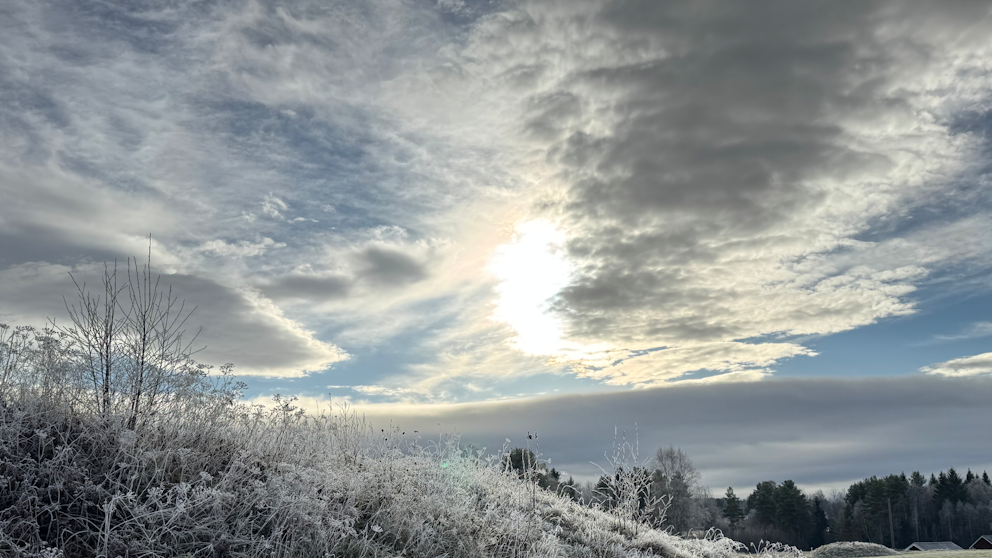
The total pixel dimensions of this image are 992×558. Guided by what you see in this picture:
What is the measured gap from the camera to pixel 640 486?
1093cm

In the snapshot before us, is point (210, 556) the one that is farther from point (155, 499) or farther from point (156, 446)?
point (156, 446)

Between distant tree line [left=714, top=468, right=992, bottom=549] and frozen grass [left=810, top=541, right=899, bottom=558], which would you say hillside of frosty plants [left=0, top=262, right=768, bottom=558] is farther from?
distant tree line [left=714, top=468, right=992, bottom=549]

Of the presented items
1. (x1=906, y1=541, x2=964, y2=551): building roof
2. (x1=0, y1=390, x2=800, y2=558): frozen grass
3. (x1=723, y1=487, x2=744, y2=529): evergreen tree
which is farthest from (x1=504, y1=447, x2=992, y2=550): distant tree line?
(x1=0, y1=390, x2=800, y2=558): frozen grass

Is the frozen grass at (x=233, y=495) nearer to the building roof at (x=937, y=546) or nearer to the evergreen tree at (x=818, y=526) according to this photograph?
the building roof at (x=937, y=546)

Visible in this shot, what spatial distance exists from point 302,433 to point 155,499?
3054 mm

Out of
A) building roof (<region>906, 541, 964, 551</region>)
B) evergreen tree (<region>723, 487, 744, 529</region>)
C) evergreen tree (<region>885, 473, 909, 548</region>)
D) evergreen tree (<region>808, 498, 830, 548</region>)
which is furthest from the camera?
evergreen tree (<region>723, 487, 744, 529</region>)

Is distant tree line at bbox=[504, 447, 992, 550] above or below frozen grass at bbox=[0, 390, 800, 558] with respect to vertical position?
below

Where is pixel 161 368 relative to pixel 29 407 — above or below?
above

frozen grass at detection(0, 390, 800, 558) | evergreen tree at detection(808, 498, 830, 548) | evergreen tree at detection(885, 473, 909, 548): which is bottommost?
evergreen tree at detection(808, 498, 830, 548)

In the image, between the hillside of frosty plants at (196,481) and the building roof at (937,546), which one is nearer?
the hillside of frosty plants at (196,481)

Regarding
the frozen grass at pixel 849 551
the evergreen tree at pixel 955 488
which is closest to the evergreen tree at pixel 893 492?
the evergreen tree at pixel 955 488

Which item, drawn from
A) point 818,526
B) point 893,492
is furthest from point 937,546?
point 818,526

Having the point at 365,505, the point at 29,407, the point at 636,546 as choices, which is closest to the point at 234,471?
the point at 365,505

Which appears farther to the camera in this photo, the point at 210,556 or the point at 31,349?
the point at 31,349
